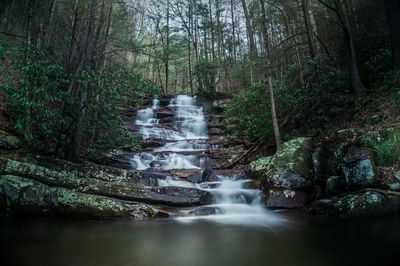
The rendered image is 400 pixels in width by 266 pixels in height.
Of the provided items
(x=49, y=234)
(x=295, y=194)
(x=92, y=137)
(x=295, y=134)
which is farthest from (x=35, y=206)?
(x=295, y=134)

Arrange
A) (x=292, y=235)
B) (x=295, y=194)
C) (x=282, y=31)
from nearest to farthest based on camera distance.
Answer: (x=292, y=235), (x=295, y=194), (x=282, y=31)

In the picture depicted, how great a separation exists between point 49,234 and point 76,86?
6.12m

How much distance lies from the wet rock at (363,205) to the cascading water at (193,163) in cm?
137

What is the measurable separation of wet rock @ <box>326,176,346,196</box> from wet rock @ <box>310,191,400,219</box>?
73 centimetres

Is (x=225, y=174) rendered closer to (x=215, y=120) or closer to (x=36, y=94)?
(x=36, y=94)

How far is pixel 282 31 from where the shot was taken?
22.9m

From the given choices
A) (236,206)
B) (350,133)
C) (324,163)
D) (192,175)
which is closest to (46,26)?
(192,175)

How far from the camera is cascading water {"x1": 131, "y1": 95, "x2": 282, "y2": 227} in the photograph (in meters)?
8.60

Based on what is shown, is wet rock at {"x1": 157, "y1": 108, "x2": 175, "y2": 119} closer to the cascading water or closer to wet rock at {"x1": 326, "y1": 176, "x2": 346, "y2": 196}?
the cascading water

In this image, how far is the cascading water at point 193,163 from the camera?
860 cm

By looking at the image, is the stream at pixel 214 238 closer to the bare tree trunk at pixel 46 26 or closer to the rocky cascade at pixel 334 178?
the rocky cascade at pixel 334 178

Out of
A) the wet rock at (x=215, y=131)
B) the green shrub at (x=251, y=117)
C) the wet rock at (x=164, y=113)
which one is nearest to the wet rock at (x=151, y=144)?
the wet rock at (x=215, y=131)

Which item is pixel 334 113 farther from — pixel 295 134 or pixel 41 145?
pixel 41 145

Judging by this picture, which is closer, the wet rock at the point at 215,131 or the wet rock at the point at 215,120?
the wet rock at the point at 215,131
